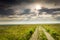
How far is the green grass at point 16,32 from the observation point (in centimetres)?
323

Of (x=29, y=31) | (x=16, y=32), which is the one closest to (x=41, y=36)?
(x=29, y=31)

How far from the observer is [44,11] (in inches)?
131

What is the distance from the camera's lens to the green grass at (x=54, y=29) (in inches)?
127

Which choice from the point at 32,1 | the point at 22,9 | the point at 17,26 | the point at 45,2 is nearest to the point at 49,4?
the point at 45,2

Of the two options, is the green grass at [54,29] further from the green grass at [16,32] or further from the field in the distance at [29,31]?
the green grass at [16,32]

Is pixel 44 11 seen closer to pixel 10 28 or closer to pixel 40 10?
pixel 40 10

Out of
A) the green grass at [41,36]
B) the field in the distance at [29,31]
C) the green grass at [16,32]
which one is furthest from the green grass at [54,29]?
the green grass at [16,32]

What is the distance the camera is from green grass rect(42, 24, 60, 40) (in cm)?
324

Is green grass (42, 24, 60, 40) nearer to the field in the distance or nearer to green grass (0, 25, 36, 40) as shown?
the field in the distance

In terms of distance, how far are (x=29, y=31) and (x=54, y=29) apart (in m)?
0.53

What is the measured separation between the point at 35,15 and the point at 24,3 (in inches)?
13.8

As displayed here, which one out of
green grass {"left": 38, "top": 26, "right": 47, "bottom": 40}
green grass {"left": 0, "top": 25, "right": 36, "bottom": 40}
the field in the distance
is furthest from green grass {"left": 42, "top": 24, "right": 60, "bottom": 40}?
green grass {"left": 0, "top": 25, "right": 36, "bottom": 40}

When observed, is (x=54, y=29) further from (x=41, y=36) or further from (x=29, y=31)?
(x=29, y=31)

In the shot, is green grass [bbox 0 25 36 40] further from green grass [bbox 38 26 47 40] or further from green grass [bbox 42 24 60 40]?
green grass [bbox 42 24 60 40]
